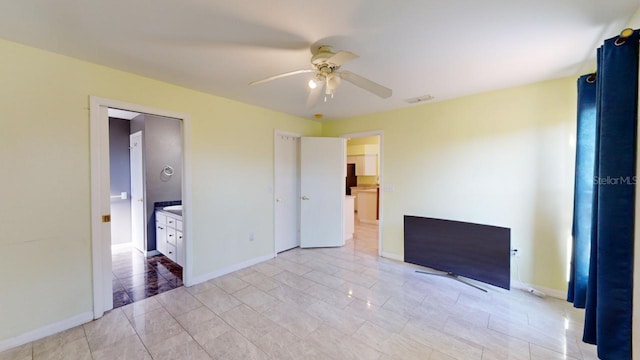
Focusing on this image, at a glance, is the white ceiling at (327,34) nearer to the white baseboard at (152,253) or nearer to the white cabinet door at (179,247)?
the white cabinet door at (179,247)

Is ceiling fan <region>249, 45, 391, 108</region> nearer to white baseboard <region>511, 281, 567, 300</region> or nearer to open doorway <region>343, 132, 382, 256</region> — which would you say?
white baseboard <region>511, 281, 567, 300</region>

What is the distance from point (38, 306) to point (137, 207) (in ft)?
8.34

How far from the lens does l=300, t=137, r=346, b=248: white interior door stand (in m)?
4.32

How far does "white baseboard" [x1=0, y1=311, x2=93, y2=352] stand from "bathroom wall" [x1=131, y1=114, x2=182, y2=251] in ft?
6.48

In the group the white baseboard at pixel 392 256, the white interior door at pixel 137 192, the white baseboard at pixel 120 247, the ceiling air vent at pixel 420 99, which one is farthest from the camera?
the white baseboard at pixel 120 247

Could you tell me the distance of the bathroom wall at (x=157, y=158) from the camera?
12.9 feet

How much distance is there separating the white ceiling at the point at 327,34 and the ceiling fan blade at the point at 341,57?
0.19 m

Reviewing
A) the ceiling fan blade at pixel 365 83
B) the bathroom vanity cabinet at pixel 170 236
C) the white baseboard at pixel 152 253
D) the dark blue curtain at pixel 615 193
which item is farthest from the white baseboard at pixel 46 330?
the dark blue curtain at pixel 615 193

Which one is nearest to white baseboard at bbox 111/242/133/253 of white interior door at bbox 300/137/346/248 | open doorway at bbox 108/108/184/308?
open doorway at bbox 108/108/184/308

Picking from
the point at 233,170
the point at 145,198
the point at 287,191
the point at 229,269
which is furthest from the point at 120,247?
the point at 287,191

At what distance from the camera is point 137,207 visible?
4.26 meters

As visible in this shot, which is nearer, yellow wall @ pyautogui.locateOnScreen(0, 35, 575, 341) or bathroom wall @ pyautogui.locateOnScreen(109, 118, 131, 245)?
yellow wall @ pyautogui.locateOnScreen(0, 35, 575, 341)

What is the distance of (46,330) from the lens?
2.00 m

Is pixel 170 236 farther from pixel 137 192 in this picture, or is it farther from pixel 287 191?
pixel 287 191
